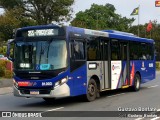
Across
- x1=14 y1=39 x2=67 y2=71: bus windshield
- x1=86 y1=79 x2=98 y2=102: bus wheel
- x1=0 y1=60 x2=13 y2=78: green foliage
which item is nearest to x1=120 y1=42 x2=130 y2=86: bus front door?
x1=86 y1=79 x2=98 y2=102: bus wheel

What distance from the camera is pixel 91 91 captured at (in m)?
16.2

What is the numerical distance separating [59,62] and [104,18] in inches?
3295

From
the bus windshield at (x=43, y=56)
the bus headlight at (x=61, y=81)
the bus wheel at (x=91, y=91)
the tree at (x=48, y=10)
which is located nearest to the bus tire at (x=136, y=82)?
the bus wheel at (x=91, y=91)

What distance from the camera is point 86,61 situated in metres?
15.8

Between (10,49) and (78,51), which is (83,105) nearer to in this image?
(78,51)

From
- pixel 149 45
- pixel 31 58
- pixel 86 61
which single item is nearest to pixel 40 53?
pixel 31 58

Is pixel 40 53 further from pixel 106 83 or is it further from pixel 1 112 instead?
pixel 106 83

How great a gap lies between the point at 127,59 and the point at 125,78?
3.14 feet

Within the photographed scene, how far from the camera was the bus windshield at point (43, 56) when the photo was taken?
47.4 feet

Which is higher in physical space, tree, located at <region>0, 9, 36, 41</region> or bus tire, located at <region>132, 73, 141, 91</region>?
tree, located at <region>0, 9, 36, 41</region>

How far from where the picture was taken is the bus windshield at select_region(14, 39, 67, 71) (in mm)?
14438

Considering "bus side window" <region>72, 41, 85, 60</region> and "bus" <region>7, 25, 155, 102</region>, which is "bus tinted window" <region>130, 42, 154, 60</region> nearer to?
"bus" <region>7, 25, 155, 102</region>

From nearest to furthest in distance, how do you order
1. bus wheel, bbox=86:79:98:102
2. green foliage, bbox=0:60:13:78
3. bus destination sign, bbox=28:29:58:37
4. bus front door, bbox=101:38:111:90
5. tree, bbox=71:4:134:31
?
bus destination sign, bbox=28:29:58:37 < bus wheel, bbox=86:79:98:102 < bus front door, bbox=101:38:111:90 < green foliage, bbox=0:60:13:78 < tree, bbox=71:4:134:31

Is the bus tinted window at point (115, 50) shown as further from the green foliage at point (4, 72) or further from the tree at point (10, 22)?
the tree at point (10, 22)
